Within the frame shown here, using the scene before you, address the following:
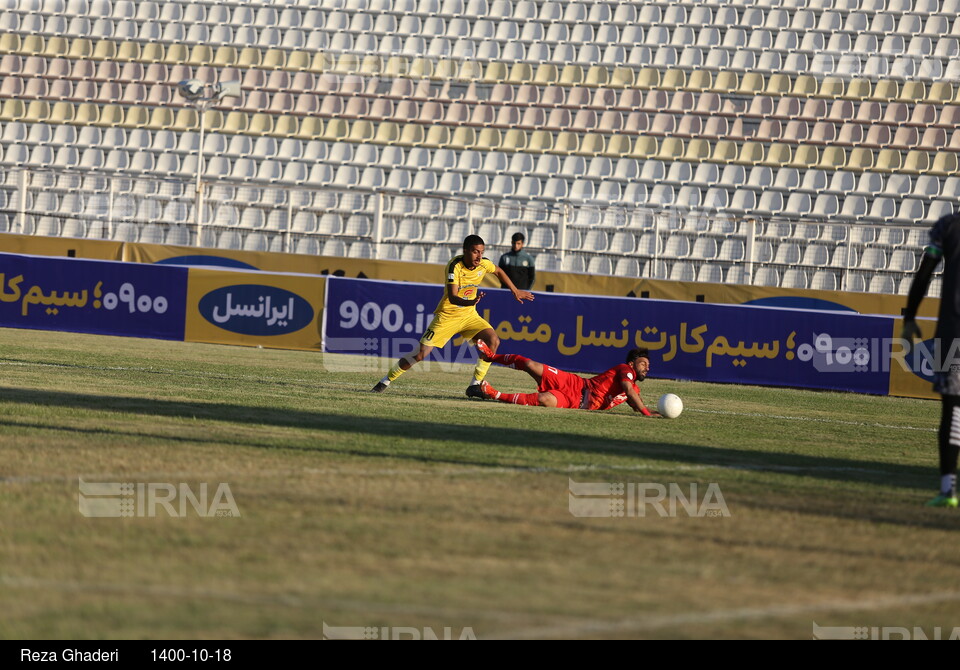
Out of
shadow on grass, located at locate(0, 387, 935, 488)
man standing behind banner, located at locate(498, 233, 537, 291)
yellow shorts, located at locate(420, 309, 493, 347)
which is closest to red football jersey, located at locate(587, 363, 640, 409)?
yellow shorts, located at locate(420, 309, 493, 347)

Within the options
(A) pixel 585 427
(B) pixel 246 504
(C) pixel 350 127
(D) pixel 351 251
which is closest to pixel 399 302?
(D) pixel 351 251

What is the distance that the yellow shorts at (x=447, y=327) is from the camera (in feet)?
51.2

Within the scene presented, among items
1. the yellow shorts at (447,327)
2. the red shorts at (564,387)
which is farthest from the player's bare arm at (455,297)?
the red shorts at (564,387)

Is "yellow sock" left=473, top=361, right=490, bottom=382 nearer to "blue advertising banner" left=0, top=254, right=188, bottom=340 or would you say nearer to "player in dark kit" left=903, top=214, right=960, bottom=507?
"player in dark kit" left=903, top=214, right=960, bottom=507

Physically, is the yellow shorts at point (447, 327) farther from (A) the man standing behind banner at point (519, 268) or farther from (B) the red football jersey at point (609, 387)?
(A) the man standing behind banner at point (519, 268)

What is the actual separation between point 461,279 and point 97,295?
1007 centimetres

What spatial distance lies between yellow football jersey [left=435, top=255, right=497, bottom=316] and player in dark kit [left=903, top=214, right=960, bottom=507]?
7.32 meters

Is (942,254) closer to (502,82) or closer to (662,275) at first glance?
(662,275)

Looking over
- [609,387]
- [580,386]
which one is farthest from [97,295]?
[609,387]

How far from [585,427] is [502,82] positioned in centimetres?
2249

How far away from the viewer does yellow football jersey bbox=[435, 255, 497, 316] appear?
A: 15.6 m

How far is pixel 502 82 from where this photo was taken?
33.9 metres

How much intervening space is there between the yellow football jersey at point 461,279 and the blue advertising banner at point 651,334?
5.48 metres

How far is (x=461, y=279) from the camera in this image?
15695mm
